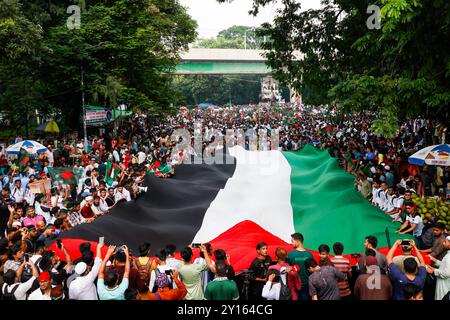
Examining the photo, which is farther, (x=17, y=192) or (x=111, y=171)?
(x=111, y=171)

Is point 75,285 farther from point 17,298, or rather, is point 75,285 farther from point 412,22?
point 412,22

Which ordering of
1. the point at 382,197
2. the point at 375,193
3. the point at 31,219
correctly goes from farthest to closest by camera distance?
the point at 375,193
the point at 382,197
the point at 31,219

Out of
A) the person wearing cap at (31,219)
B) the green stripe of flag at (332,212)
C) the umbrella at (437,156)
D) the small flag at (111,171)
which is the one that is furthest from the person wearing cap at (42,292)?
the umbrella at (437,156)

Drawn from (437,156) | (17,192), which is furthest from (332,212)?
(17,192)

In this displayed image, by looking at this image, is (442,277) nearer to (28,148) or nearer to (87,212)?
(87,212)

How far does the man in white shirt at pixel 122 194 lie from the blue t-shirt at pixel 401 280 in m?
6.52

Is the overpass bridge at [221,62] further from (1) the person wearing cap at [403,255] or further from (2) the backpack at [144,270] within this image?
(1) the person wearing cap at [403,255]

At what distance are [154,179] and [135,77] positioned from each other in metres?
16.9

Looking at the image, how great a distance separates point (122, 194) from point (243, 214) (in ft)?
8.90

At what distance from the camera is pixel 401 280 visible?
5.82 m

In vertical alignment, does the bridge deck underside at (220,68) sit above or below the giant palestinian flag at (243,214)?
above

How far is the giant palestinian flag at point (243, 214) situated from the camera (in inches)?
352

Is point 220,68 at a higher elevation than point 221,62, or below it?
below

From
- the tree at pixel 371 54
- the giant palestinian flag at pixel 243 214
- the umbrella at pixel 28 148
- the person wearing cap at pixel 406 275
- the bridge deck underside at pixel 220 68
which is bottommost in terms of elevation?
the giant palestinian flag at pixel 243 214
